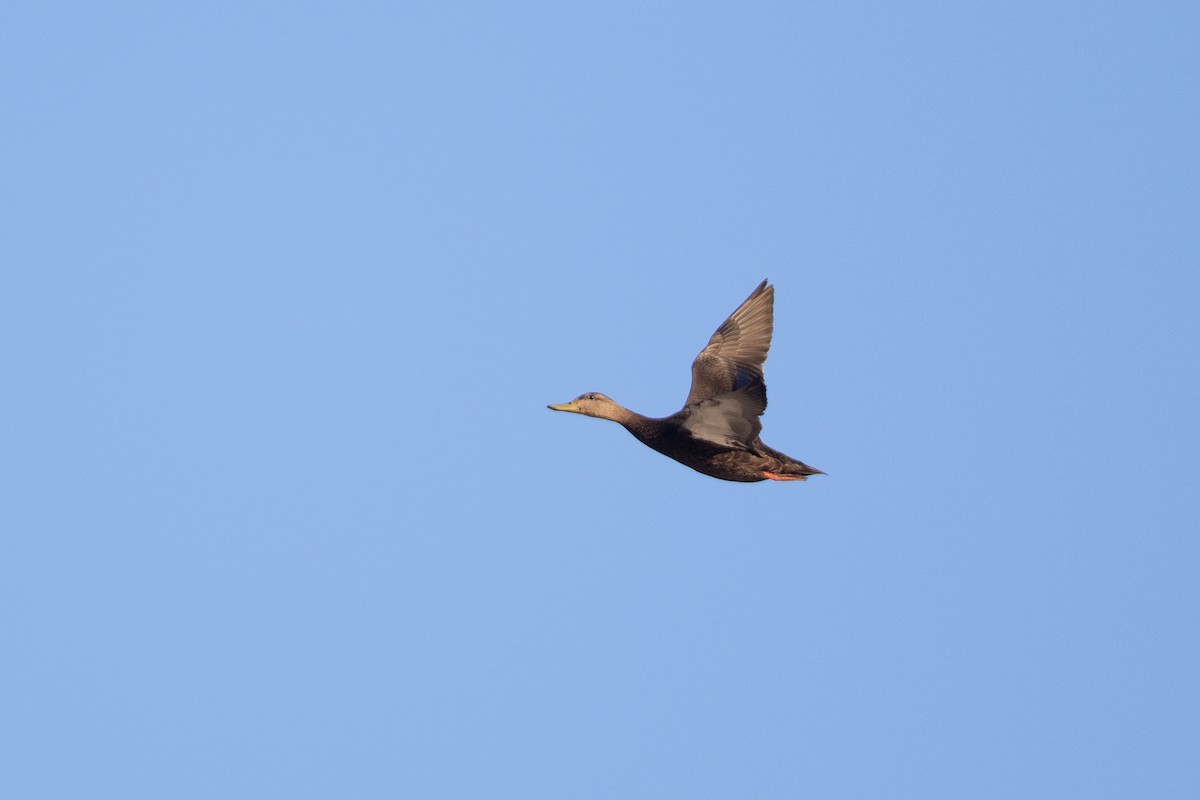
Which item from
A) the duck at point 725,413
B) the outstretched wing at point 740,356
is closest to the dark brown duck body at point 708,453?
the duck at point 725,413

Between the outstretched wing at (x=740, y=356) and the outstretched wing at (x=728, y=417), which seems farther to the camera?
the outstretched wing at (x=740, y=356)

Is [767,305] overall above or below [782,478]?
above

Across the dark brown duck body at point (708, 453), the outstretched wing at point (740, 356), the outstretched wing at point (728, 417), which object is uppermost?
the outstretched wing at point (740, 356)

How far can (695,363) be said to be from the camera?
2617 cm

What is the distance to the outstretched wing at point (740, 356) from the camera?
1003 inches

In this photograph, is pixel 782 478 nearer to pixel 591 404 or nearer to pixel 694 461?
pixel 694 461

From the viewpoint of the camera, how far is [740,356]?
85.6 feet

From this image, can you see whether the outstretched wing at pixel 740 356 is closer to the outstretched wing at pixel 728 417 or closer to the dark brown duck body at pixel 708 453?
the outstretched wing at pixel 728 417

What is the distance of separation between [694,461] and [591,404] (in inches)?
75.0

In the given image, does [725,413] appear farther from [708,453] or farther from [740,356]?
[740,356]

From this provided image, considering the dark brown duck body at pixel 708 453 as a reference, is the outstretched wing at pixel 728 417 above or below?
above

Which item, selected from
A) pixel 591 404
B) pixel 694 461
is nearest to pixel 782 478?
pixel 694 461

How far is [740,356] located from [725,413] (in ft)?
3.97

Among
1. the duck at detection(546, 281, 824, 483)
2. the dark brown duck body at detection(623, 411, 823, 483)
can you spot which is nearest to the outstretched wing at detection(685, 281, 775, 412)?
the duck at detection(546, 281, 824, 483)
